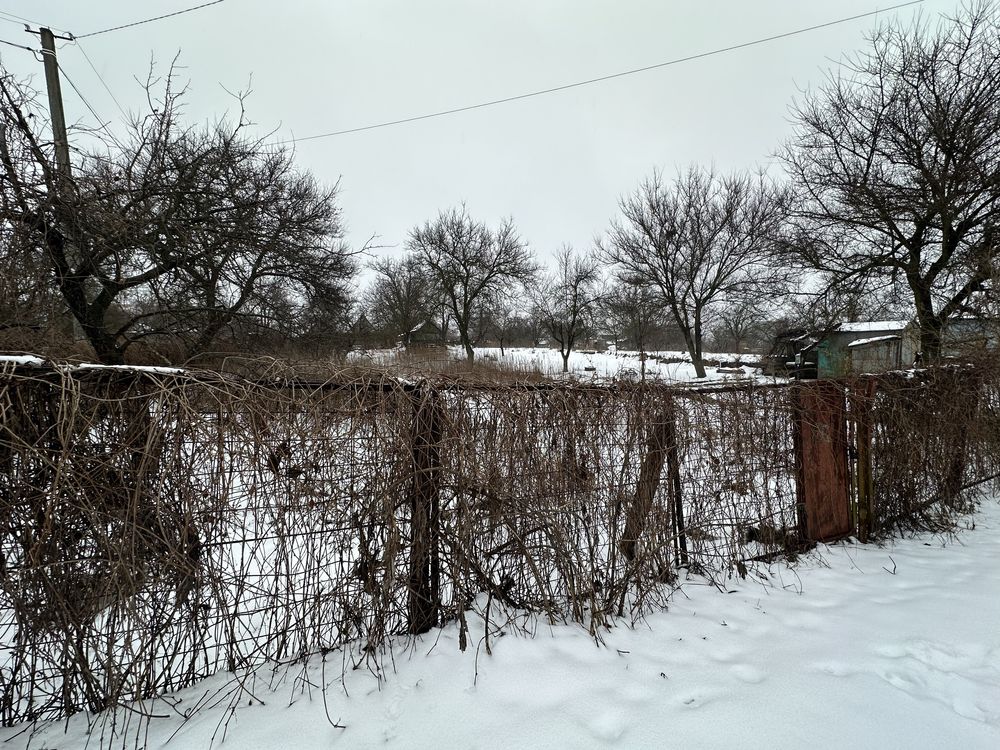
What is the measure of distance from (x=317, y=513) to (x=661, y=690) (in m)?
1.85

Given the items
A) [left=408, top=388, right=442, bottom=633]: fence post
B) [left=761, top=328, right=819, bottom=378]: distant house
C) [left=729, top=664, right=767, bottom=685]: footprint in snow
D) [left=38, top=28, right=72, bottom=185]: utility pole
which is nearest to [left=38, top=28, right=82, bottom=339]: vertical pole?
[left=38, top=28, right=72, bottom=185]: utility pole

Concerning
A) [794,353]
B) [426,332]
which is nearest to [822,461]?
[794,353]

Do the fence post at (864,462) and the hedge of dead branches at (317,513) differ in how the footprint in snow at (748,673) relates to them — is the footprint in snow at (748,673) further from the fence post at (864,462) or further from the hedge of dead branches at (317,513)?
the fence post at (864,462)

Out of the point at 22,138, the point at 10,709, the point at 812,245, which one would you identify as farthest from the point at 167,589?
the point at 812,245

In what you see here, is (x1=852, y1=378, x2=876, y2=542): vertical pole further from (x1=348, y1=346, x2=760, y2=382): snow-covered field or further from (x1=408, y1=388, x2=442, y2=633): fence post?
(x1=408, y1=388, x2=442, y2=633): fence post

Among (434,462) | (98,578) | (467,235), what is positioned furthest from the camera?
(467,235)

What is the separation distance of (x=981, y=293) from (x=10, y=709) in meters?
14.7

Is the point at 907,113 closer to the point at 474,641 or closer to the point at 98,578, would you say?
the point at 474,641

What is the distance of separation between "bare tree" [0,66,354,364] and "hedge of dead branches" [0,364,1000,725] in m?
5.21

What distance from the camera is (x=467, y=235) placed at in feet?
91.7

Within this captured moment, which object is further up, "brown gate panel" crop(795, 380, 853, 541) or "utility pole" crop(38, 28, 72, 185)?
"utility pole" crop(38, 28, 72, 185)

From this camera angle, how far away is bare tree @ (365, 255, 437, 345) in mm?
29000

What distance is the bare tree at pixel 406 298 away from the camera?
29.0m

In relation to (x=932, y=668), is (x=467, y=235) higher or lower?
higher
